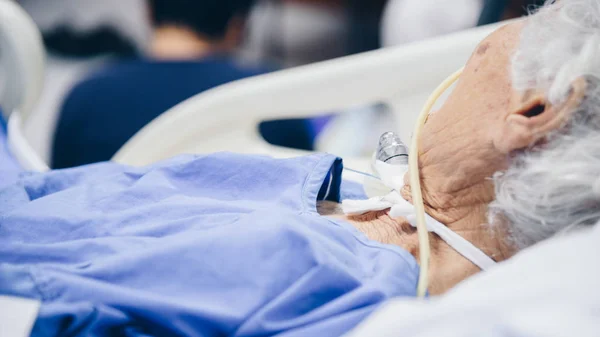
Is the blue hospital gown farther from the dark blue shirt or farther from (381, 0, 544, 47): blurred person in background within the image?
(381, 0, 544, 47): blurred person in background

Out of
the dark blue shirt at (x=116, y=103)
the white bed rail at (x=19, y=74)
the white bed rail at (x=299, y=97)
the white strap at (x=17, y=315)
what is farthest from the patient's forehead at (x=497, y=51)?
the dark blue shirt at (x=116, y=103)

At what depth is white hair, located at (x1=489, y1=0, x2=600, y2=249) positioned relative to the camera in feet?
2.24

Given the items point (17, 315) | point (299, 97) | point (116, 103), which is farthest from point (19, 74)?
point (17, 315)

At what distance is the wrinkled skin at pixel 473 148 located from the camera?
0.72m

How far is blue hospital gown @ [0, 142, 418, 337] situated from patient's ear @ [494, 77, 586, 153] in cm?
18

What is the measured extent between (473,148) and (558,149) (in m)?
0.10

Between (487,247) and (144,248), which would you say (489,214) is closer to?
(487,247)

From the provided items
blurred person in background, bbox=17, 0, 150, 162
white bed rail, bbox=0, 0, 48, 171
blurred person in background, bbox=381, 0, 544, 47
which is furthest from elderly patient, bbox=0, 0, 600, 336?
blurred person in background, bbox=17, 0, 150, 162

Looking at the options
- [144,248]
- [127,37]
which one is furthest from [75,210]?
[127,37]

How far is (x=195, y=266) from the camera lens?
694 mm

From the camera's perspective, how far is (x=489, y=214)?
76 cm

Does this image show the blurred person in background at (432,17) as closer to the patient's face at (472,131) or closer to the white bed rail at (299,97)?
the white bed rail at (299,97)

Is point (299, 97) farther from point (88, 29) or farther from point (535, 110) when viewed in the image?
Result: point (88, 29)

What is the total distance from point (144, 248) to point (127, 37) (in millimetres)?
2573
